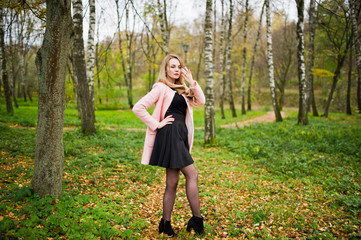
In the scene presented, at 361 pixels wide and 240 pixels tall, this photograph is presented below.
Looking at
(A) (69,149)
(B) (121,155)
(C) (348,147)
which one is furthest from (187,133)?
(C) (348,147)

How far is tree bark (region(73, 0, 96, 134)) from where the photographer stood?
7.50 meters

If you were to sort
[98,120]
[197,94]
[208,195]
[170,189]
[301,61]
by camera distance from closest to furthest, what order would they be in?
[170,189] < [197,94] < [208,195] < [301,61] < [98,120]

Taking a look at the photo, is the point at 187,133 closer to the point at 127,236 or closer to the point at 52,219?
the point at 127,236

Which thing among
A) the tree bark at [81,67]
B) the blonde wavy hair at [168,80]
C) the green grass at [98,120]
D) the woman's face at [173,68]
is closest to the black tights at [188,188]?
the blonde wavy hair at [168,80]

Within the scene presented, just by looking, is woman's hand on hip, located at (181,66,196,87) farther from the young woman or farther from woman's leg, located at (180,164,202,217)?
woman's leg, located at (180,164,202,217)

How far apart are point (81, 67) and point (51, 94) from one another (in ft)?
18.0

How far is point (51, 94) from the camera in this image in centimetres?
295

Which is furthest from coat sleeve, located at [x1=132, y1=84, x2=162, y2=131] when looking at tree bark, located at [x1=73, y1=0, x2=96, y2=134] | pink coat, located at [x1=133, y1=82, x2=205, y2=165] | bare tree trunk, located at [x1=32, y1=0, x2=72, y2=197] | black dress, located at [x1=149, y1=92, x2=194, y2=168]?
tree bark, located at [x1=73, y1=0, x2=96, y2=134]

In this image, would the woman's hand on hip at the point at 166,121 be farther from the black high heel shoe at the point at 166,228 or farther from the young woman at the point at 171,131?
the black high heel shoe at the point at 166,228

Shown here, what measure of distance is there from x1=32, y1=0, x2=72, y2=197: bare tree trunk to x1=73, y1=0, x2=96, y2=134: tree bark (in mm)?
4925

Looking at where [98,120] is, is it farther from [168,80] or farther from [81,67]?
[168,80]

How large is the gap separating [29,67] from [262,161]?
4196cm

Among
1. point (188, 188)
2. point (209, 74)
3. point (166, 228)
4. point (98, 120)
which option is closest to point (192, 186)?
point (188, 188)

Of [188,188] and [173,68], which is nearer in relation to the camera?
[188,188]
